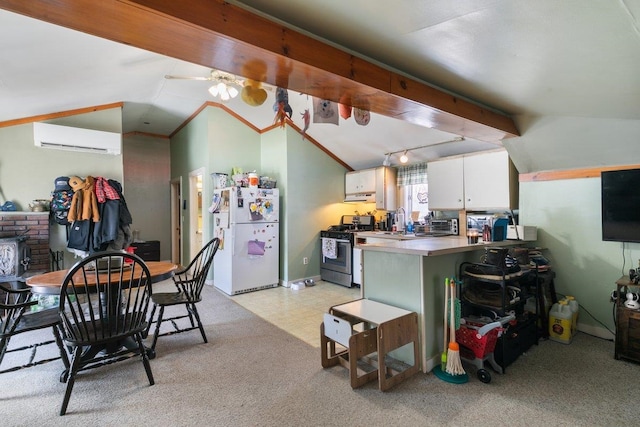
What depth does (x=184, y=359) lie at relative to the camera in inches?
95.6

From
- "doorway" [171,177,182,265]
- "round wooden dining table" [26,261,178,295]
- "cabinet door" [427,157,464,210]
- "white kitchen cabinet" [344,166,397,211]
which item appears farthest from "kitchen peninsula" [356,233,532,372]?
"doorway" [171,177,182,265]

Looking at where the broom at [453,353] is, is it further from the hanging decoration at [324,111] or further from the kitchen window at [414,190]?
the kitchen window at [414,190]

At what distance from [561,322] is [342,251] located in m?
2.73

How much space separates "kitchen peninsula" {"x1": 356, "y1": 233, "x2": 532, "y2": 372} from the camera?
221 centimetres

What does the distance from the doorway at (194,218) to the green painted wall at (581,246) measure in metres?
4.94

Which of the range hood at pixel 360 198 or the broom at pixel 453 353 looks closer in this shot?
the broom at pixel 453 353

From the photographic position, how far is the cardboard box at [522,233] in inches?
117

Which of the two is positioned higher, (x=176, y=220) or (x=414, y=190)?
(x=414, y=190)

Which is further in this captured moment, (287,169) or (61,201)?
(287,169)

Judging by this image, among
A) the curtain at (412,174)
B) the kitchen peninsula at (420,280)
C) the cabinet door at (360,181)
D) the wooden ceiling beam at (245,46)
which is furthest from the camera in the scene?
the cabinet door at (360,181)

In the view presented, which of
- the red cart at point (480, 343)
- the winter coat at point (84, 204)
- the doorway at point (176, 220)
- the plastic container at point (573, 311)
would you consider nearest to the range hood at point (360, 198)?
the plastic container at point (573, 311)

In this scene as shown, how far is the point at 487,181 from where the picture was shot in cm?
362

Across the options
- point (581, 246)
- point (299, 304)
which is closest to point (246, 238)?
point (299, 304)

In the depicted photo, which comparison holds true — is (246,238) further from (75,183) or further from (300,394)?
(300,394)
